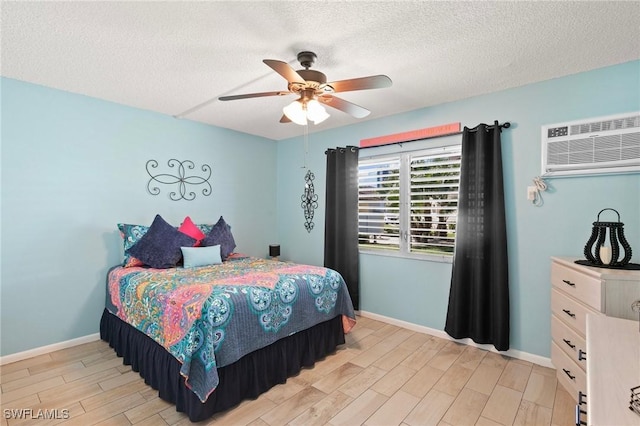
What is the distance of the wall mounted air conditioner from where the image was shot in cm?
231

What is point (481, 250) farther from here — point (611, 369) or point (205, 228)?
point (205, 228)

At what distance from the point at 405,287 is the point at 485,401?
149 cm

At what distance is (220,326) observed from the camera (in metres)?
1.96

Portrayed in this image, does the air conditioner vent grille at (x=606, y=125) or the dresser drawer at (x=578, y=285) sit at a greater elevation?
the air conditioner vent grille at (x=606, y=125)

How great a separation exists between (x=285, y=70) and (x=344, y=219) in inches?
96.5

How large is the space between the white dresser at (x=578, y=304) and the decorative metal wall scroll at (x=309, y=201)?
2.94 m

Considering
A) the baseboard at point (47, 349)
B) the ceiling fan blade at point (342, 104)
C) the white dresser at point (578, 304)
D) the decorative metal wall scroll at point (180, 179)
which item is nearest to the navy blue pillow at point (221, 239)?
the decorative metal wall scroll at point (180, 179)

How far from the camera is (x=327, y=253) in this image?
4.18 metres

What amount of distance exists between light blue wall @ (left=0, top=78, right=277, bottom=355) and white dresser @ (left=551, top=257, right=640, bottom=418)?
3.98m

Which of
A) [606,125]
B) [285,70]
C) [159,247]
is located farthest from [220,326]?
[606,125]

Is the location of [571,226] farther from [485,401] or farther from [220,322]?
[220,322]

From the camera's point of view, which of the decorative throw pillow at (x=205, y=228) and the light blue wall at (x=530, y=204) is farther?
the decorative throw pillow at (x=205, y=228)

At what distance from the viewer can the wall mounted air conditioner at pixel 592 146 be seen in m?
2.31

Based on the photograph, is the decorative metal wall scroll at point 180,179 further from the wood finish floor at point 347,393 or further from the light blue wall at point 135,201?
the wood finish floor at point 347,393
